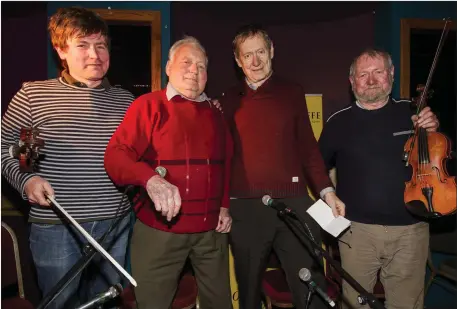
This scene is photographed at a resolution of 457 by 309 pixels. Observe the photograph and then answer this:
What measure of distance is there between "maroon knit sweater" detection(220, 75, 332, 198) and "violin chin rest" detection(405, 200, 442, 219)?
439 millimetres

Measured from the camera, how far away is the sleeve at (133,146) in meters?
1.75

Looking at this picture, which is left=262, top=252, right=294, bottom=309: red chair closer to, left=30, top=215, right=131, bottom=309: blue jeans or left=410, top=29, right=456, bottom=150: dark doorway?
left=30, top=215, right=131, bottom=309: blue jeans

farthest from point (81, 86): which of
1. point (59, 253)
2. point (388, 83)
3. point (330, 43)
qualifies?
point (330, 43)

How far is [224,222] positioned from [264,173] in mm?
359

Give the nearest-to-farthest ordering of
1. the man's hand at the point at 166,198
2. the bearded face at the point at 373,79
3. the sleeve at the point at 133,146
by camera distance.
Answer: the man's hand at the point at 166,198, the sleeve at the point at 133,146, the bearded face at the point at 373,79

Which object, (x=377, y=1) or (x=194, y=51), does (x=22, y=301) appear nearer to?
(x=194, y=51)

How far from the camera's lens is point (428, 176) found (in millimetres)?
2170

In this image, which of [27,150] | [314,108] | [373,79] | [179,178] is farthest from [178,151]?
[314,108]

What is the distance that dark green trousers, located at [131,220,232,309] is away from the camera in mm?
1924

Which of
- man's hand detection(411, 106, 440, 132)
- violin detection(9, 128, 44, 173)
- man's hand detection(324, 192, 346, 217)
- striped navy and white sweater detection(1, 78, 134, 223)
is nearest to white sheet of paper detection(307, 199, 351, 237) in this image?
man's hand detection(324, 192, 346, 217)

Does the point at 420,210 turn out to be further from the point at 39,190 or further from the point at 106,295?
the point at 39,190

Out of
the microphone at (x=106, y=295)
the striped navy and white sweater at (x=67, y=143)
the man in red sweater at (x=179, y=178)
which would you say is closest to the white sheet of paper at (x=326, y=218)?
the man in red sweater at (x=179, y=178)

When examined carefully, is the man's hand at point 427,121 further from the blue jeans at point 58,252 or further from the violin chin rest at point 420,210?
the blue jeans at point 58,252

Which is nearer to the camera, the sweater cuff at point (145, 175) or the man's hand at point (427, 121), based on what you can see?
the sweater cuff at point (145, 175)
